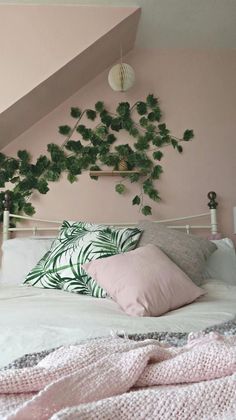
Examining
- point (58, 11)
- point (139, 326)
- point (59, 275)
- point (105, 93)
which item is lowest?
point (139, 326)

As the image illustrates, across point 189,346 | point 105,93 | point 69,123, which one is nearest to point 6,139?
point 69,123

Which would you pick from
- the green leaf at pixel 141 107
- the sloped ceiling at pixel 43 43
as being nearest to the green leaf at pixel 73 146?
the sloped ceiling at pixel 43 43

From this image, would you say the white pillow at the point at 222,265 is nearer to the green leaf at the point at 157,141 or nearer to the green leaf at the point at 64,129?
the green leaf at the point at 157,141

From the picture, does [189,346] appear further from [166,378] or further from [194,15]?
[194,15]

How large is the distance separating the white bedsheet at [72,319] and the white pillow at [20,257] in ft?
1.15

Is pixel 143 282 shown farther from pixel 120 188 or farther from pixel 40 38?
pixel 40 38

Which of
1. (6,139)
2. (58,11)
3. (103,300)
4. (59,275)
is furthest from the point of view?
(6,139)

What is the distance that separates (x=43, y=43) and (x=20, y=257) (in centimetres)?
122

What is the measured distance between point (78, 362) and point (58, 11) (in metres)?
2.08

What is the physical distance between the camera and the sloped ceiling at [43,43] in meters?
2.11

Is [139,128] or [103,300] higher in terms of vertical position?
[139,128]

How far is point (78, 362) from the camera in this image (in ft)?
2.04

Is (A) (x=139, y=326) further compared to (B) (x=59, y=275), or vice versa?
(B) (x=59, y=275)

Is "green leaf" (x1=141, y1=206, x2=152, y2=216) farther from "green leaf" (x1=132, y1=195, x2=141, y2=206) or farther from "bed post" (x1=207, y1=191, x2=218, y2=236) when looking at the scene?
"bed post" (x1=207, y1=191, x2=218, y2=236)
